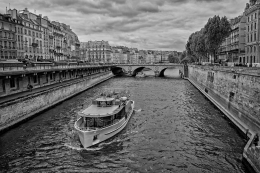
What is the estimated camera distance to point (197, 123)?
89.1 feet

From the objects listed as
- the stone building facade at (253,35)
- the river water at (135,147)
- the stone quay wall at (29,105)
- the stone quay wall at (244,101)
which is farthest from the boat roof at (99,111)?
the stone building facade at (253,35)

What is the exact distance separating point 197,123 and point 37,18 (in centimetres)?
7045

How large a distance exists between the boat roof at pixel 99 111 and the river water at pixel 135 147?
2.46m

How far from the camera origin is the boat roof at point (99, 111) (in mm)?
21541

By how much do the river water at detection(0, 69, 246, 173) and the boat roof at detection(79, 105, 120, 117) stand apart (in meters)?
2.46

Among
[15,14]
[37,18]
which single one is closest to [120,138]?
[15,14]

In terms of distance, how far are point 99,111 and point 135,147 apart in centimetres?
562

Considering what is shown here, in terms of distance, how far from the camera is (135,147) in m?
20.0

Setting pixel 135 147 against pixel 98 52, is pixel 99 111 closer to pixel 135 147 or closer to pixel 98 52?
pixel 135 147

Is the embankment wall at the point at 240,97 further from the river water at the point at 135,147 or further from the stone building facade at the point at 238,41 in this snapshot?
the stone building facade at the point at 238,41

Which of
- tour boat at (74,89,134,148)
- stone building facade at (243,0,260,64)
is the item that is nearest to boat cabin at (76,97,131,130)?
tour boat at (74,89,134,148)

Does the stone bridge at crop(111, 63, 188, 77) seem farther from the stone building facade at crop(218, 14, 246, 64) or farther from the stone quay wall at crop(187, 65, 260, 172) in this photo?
the stone quay wall at crop(187, 65, 260, 172)

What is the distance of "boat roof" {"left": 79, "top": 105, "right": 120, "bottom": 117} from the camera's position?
21541 mm

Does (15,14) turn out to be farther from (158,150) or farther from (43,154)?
(158,150)
